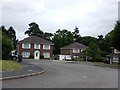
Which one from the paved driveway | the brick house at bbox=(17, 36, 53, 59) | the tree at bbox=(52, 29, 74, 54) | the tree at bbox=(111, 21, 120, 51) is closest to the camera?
the paved driveway

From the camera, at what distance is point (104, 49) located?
115438 millimetres

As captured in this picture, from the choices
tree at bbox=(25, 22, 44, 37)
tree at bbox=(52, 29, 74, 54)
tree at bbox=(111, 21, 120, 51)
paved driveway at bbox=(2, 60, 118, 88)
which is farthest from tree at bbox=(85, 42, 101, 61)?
tree at bbox=(25, 22, 44, 37)

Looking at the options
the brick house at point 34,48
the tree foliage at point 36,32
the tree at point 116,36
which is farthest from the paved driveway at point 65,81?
the tree foliage at point 36,32

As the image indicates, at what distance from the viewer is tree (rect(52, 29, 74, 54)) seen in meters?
123

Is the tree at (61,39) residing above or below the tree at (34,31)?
below

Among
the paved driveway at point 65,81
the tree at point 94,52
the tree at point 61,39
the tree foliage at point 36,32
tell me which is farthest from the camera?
the tree foliage at point 36,32

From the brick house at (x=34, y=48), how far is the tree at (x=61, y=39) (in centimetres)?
2306

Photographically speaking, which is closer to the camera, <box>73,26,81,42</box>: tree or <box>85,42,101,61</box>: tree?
<box>85,42,101,61</box>: tree

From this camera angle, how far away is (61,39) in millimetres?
124750

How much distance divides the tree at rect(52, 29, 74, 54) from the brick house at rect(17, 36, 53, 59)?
23.1m

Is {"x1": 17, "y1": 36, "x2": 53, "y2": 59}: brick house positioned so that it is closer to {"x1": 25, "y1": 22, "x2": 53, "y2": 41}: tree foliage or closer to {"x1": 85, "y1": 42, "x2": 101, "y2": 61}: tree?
{"x1": 85, "y1": 42, "x2": 101, "y2": 61}: tree

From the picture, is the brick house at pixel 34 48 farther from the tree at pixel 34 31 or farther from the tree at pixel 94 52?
the tree at pixel 34 31

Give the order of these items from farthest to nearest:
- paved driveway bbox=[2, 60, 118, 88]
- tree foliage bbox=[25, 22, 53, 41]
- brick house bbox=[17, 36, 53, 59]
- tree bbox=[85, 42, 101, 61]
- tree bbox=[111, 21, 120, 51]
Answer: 1. tree foliage bbox=[25, 22, 53, 41]
2. brick house bbox=[17, 36, 53, 59]
3. tree bbox=[85, 42, 101, 61]
4. tree bbox=[111, 21, 120, 51]
5. paved driveway bbox=[2, 60, 118, 88]

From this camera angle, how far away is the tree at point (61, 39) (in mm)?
122750
